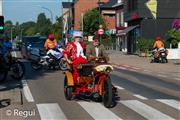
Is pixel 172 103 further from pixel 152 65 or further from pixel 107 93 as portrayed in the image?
pixel 152 65

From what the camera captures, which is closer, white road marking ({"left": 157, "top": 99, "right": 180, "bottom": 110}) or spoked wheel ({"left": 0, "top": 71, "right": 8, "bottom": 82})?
white road marking ({"left": 157, "top": 99, "right": 180, "bottom": 110})

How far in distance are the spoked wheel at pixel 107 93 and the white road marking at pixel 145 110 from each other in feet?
1.81

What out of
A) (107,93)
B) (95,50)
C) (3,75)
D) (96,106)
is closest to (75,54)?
(95,50)

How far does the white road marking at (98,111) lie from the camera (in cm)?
1005

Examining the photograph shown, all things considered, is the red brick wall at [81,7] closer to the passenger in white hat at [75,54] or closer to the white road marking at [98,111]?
the passenger in white hat at [75,54]

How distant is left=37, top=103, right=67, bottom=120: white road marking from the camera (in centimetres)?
1008

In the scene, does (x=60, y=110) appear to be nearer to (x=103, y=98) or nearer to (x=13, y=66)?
(x=103, y=98)

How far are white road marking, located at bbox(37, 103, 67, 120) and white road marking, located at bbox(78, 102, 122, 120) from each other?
0.60 metres

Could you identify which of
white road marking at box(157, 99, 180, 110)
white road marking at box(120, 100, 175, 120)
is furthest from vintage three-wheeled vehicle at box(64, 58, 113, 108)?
white road marking at box(157, 99, 180, 110)

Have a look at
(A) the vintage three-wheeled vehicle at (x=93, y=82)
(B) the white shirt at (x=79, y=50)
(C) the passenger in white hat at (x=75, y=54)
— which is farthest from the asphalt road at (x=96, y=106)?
(B) the white shirt at (x=79, y=50)

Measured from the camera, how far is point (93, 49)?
1270 cm

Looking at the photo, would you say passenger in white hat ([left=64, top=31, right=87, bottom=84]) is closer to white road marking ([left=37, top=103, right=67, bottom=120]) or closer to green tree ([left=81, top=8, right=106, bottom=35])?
white road marking ([left=37, top=103, right=67, bottom=120])

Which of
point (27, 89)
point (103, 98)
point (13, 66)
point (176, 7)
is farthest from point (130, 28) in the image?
point (103, 98)

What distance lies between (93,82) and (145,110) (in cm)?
162
